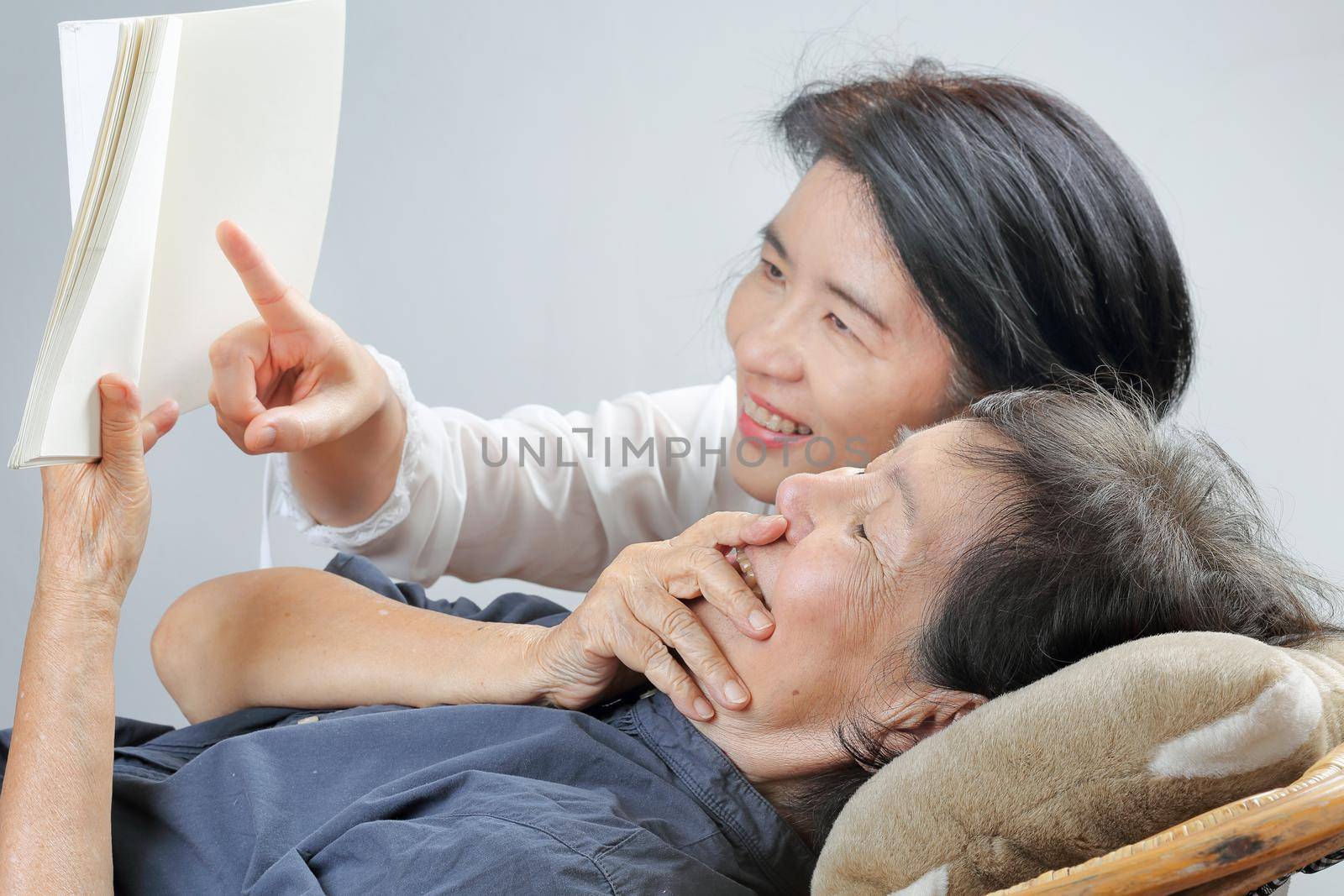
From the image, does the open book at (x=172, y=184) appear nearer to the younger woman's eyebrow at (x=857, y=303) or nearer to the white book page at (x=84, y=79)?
the white book page at (x=84, y=79)

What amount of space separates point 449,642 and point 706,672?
0.35m

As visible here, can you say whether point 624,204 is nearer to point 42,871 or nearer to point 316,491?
point 316,491

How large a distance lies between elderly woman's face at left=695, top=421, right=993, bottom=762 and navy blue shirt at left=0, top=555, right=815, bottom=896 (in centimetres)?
12

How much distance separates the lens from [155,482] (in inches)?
92.7

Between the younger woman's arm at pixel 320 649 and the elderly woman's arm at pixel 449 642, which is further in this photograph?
the younger woman's arm at pixel 320 649

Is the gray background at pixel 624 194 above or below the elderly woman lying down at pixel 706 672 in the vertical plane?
above

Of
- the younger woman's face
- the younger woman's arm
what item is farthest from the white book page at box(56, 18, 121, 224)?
the younger woman's face

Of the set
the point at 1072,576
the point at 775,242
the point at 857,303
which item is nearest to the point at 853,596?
the point at 1072,576

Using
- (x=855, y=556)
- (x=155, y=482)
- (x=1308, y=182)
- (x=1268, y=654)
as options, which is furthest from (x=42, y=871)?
(x=1308, y=182)

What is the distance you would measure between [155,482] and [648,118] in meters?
1.30

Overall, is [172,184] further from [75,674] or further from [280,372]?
[75,674]

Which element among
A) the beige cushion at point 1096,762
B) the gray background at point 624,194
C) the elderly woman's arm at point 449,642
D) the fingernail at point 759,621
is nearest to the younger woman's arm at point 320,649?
the elderly woman's arm at point 449,642

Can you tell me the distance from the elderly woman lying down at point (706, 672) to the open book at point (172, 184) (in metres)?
0.07

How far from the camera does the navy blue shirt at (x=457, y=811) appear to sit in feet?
2.97
